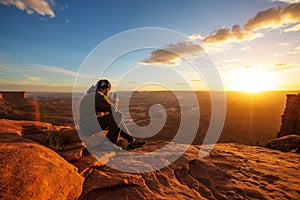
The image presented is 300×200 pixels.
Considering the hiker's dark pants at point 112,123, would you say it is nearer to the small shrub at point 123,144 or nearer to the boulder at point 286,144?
the small shrub at point 123,144

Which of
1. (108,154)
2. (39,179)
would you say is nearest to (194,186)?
(108,154)

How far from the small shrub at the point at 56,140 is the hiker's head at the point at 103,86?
1.47 m

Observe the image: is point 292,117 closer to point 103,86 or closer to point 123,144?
point 123,144

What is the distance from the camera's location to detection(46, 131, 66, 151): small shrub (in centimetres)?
372

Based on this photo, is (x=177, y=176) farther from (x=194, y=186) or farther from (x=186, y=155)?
(x=186, y=155)

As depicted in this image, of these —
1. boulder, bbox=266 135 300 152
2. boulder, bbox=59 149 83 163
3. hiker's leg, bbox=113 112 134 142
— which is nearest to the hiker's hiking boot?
hiker's leg, bbox=113 112 134 142

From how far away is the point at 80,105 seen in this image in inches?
176

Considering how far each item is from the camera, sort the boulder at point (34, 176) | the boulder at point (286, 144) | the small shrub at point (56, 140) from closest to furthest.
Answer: the boulder at point (34, 176)
the small shrub at point (56, 140)
the boulder at point (286, 144)

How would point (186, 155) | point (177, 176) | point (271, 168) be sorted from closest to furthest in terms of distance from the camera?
point (177, 176)
point (271, 168)
point (186, 155)

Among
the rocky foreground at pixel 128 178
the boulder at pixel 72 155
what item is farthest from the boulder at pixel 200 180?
the boulder at pixel 72 155

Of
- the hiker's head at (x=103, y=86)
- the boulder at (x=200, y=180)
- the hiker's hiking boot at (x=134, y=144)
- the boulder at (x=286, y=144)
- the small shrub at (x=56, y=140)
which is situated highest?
the hiker's head at (x=103, y=86)

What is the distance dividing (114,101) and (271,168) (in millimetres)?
4215

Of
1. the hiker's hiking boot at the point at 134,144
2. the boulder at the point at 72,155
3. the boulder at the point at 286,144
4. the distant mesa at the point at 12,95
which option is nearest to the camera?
the boulder at the point at 72,155

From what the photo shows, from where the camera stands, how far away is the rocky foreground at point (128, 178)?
7.14 feet
